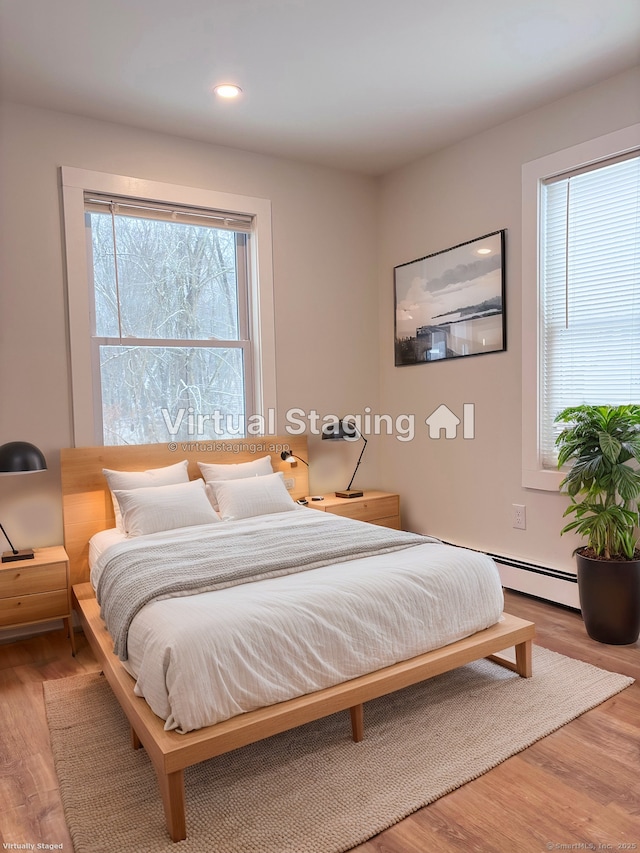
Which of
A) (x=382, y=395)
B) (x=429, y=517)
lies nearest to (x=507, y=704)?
(x=429, y=517)

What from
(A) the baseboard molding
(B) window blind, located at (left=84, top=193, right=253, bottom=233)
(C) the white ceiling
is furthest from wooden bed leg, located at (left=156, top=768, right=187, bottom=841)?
(B) window blind, located at (left=84, top=193, right=253, bottom=233)

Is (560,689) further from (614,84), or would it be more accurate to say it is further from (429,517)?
(614,84)

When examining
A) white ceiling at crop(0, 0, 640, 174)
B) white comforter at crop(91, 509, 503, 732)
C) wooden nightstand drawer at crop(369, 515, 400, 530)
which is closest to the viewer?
white comforter at crop(91, 509, 503, 732)

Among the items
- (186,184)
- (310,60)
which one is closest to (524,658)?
(310,60)

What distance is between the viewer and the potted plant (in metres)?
2.89

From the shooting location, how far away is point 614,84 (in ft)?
10.4

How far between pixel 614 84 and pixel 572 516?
2354 mm

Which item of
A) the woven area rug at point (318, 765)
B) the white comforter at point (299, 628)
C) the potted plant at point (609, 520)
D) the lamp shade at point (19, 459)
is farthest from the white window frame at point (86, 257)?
the potted plant at point (609, 520)

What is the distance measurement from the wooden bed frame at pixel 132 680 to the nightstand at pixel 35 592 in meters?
0.12

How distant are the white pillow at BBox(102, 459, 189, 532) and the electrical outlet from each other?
206 centimetres

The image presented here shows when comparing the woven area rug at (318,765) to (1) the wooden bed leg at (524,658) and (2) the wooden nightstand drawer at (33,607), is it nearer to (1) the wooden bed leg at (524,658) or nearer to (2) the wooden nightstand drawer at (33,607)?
(1) the wooden bed leg at (524,658)

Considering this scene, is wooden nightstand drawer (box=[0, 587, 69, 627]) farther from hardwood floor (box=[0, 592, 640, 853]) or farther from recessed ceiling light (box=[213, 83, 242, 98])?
recessed ceiling light (box=[213, 83, 242, 98])

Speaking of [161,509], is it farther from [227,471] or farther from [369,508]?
[369,508]

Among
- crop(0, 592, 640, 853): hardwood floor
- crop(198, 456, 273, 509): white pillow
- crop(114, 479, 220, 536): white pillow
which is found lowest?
crop(0, 592, 640, 853): hardwood floor
